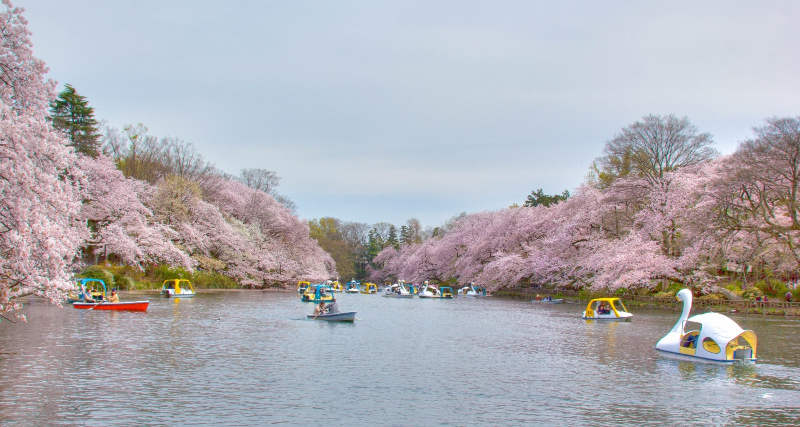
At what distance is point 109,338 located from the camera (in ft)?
95.2

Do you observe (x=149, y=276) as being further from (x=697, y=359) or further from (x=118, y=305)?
(x=697, y=359)

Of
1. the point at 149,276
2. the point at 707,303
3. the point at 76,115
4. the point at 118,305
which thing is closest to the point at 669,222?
the point at 707,303

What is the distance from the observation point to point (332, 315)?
40969mm

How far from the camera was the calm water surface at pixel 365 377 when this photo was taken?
1622cm

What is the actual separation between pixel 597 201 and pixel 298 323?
3944 centimetres

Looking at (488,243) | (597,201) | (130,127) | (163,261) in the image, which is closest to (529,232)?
(488,243)

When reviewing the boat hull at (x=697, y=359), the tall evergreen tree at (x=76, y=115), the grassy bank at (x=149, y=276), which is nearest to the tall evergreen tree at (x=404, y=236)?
the grassy bank at (x=149, y=276)

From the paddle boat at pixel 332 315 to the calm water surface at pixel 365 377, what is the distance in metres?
3.24

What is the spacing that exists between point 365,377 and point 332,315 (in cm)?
1968

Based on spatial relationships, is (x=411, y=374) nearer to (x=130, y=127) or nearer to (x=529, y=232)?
(x=529, y=232)

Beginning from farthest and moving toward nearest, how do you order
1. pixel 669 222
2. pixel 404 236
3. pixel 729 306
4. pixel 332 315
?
pixel 404 236
pixel 669 222
pixel 729 306
pixel 332 315

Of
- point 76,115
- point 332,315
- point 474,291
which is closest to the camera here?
point 332,315

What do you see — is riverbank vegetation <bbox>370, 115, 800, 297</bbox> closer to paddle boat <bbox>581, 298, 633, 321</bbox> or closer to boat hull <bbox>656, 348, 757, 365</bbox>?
paddle boat <bbox>581, 298, 633, 321</bbox>

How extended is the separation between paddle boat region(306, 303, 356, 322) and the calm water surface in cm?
324
